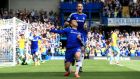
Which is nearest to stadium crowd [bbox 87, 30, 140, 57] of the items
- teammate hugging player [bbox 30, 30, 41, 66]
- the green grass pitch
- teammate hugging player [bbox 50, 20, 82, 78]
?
teammate hugging player [bbox 30, 30, 41, 66]

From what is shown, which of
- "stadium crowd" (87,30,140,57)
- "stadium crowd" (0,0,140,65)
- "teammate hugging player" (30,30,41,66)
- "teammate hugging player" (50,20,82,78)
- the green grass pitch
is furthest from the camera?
"stadium crowd" (87,30,140,57)

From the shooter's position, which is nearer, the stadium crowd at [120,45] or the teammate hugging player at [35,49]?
the teammate hugging player at [35,49]

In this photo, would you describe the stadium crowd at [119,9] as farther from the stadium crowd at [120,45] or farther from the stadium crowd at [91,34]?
the stadium crowd at [120,45]

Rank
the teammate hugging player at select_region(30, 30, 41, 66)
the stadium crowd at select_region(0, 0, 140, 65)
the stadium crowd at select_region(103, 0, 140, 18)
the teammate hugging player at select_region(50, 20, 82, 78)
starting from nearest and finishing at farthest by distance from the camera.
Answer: the teammate hugging player at select_region(50, 20, 82, 78) → the teammate hugging player at select_region(30, 30, 41, 66) → the stadium crowd at select_region(0, 0, 140, 65) → the stadium crowd at select_region(103, 0, 140, 18)

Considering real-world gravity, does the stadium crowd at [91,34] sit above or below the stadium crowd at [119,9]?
below

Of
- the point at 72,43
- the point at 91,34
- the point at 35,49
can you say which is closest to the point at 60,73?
the point at 72,43

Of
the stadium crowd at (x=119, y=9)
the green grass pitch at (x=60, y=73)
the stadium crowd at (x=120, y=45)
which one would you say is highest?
the stadium crowd at (x=119, y=9)

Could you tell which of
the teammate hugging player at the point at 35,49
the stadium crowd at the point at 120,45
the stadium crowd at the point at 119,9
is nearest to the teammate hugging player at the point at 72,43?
the teammate hugging player at the point at 35,49

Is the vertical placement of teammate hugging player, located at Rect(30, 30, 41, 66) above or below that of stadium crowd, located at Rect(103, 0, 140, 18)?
below

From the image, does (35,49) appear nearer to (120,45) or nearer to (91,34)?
(120,45)

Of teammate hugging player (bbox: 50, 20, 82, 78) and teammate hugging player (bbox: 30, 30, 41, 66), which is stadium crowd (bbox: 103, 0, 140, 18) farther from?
teammate hugging player (bbox: 50, 20, 82, 78)

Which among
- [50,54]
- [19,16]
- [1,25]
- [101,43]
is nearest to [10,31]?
[1,25]

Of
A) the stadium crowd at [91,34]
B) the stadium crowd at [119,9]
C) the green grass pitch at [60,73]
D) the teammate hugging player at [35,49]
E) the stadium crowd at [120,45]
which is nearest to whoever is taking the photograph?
the green grass pitch at [60,73]

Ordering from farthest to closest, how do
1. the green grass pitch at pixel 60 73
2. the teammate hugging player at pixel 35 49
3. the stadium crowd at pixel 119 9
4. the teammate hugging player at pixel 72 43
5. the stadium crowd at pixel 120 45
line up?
the stadium crowd at pixel 119 9 → the stadium crowd at pixel 120 45 → the teammate hugging player at pixel 35 49 → the teammate hugging player at pixel 72 43 → the green grass pitch at pixel 60 73
